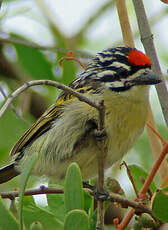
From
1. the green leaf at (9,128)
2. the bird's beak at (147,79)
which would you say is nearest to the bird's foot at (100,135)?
the bird's beak at (147,79)

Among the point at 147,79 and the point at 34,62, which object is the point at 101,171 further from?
the point at 34,62

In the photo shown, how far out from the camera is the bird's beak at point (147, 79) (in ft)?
8.04

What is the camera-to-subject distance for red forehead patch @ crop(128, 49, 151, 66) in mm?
2613

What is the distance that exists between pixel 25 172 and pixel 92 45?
3.28 meters

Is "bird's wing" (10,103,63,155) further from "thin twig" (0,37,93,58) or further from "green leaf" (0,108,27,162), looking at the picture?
"thin twig" (0,37,93,58)

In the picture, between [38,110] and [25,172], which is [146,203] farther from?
[38,110]

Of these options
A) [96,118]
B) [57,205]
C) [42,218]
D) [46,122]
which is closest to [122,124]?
[96,118]

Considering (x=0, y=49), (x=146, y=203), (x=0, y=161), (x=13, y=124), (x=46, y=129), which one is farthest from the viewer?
(x=0, y=49)

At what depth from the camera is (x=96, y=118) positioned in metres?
2.67

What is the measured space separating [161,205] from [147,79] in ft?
2.47

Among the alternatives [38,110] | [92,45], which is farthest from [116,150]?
[92,45]

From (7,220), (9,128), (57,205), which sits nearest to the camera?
(7,220)

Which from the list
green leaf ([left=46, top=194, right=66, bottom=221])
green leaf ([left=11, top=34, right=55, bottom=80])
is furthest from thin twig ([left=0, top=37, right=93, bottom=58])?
green leaf ([left=46, top=194, right=66, bottom=221])

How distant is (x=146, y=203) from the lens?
2096mm
